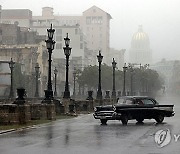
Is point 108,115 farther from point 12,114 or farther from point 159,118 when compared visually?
point 12,114

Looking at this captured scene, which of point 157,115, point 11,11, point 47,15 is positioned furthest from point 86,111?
point 47,15

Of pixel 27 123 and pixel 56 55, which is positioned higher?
pixel 56 55

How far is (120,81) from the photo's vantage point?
12838 cm

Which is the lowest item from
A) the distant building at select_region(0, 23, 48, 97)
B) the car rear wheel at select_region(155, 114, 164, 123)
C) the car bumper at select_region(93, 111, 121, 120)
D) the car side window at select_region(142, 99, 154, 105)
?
the car rear wheel at select_region(155, 114, 164, 123)

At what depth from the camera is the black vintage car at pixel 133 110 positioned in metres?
27.4

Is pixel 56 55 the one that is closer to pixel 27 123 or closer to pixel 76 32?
pixel 76 32

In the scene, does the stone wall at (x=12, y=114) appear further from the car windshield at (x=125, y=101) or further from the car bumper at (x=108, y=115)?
the car windshield at (x=125, y=101)

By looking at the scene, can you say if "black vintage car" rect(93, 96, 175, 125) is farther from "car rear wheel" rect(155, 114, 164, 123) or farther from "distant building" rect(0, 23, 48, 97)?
"distant building" rect(0, 23, 48, 97)

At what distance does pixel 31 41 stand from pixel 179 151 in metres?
114

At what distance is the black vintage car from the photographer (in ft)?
89.9

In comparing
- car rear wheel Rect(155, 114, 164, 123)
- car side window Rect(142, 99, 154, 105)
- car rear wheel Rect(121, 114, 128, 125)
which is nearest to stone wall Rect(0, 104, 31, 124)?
car rear wheel Rect(121, 114, 128, 125)

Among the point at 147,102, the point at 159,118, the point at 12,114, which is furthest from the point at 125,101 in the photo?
the point at 12,114

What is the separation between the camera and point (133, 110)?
27812 millimetres

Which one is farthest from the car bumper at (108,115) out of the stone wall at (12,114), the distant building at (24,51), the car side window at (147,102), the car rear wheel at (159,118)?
the distant building at (24,51)
